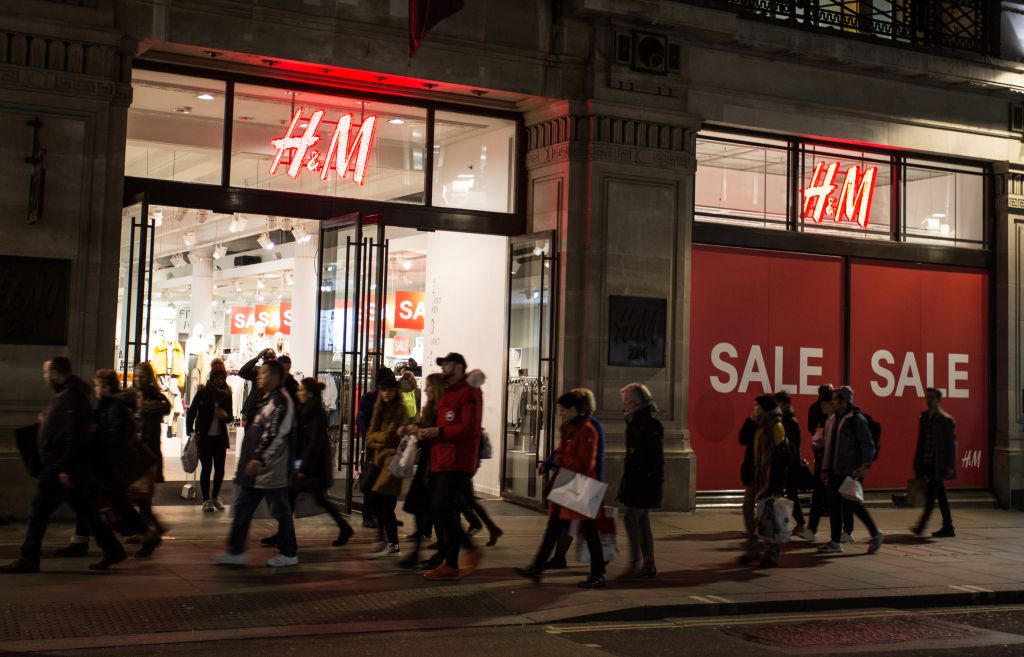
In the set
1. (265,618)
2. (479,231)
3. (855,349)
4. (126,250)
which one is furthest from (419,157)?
(265,618)

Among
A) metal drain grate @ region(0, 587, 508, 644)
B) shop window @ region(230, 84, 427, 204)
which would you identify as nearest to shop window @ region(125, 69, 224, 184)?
shop window @ region(230, 84, 427, 204)

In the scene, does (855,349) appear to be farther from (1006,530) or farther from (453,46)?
(453,46)

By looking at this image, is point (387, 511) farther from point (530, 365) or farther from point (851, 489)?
point (851, 489)

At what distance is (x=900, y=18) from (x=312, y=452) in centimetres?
1239

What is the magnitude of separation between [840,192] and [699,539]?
695cm

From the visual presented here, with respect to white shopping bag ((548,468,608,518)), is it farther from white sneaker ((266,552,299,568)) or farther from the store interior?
the store interior

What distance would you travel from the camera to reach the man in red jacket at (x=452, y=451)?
1016 cm

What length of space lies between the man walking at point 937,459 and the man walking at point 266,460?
8.44 metres

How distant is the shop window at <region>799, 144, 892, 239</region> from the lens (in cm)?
1792

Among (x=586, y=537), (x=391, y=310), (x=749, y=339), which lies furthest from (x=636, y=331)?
(x=391, y=310)

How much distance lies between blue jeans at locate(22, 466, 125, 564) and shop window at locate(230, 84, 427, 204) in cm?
560

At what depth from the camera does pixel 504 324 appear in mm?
16641

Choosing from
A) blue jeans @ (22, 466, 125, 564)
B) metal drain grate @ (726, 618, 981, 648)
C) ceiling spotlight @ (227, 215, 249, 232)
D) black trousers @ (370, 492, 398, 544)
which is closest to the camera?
metal drain grate @ (726, 618, 981, 648)

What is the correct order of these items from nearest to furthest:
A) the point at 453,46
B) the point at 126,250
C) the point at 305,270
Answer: the point at 126,250, the point at 453,46, the point at 305,270
